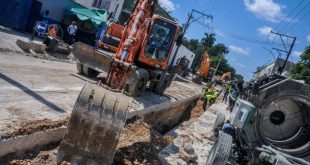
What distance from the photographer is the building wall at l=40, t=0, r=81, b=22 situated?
23.7m

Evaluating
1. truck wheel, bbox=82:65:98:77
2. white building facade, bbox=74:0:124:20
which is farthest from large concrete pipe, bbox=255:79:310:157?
white building facade, bbox=74:0:124:20

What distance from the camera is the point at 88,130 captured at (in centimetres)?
556

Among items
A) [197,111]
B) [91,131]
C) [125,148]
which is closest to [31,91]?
[125,148]

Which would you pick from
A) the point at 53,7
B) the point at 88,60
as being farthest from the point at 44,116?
the point at 53,7

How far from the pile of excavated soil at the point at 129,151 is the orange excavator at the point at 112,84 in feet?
1.24

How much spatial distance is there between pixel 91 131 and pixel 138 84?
650 centimetres

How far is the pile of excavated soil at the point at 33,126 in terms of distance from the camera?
533 cm

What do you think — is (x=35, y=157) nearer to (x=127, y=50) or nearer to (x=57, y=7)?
(x=127, y=50)

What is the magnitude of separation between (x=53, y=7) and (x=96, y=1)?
13.7 m

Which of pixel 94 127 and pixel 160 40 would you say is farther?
pixel 160 40

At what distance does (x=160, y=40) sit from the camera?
13.4 m

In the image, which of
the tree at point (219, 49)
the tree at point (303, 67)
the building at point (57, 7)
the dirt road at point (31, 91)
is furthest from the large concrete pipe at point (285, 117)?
the tree at point (219, 49)

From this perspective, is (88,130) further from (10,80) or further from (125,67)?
(10,80)

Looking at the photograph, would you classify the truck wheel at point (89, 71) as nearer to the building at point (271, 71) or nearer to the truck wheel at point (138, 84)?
the truck wheel at point (138, 84)
